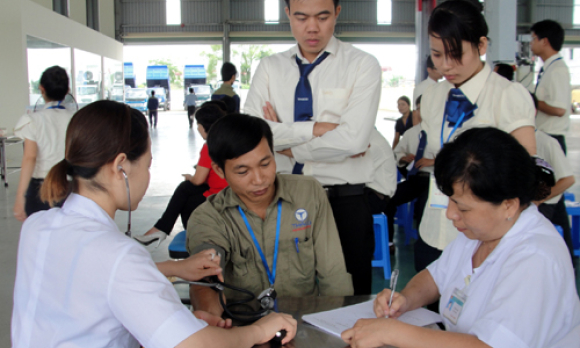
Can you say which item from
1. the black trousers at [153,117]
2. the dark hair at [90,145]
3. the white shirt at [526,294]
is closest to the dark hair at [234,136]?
the dark hair at [90,145]

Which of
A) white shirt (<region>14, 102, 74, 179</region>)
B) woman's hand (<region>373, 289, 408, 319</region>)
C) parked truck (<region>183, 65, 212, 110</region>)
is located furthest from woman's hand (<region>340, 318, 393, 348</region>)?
parked truck (<region>183, 65, 212, 110</region>)

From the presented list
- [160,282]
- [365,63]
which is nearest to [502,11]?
[365,63]

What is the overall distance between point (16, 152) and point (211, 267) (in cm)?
911

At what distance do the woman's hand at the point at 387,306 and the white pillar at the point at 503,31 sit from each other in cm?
420

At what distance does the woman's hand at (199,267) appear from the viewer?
1.31 m

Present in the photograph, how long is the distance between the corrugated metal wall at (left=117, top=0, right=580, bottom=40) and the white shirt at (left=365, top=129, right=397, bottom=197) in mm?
13702

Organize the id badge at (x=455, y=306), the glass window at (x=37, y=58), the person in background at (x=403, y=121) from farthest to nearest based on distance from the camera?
the glass window at (x=37, y=58) → the person in background at (x=403, y=121) → the id badge at (x=455, y=306)

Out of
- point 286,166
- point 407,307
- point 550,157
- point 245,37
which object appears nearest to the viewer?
point 407,307

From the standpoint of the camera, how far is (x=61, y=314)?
2.93 feet

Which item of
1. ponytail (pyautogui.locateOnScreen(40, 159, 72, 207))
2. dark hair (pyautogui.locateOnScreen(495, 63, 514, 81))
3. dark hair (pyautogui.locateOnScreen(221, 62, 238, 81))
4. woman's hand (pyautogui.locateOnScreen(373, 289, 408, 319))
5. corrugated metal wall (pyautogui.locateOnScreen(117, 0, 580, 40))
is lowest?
woman's hand (pyautogui.locateOnScreen(373, 289, 408, 319))

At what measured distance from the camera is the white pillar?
4773 millimetres

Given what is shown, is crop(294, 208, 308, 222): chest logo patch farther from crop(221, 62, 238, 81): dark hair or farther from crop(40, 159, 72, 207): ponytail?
crop(221, 62, 238, 81): dark hair

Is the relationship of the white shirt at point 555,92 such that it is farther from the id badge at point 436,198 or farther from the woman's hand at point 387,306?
the woman's hand at point 387,306

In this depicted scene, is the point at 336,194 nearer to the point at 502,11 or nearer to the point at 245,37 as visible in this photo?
the point at 502,11
